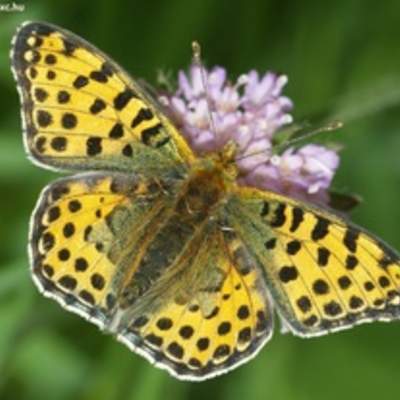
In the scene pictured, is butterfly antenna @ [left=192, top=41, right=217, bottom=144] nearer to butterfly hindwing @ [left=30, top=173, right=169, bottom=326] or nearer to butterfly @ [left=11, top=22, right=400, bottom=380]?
butterfly @ [left=11, top=22, right=400, bottom=380]

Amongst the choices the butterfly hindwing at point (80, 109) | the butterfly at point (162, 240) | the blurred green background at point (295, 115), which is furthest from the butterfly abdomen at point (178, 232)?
the blurred green background at point (295, 115)

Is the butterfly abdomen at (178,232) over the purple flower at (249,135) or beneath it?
beneath

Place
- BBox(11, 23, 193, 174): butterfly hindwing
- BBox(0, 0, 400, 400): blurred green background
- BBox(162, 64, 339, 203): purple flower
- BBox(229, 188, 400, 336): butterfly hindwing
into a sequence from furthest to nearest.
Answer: BBox(0, 0, 400, 400): blurred green background
BBox(162, 64, 339, 203): purple flower
BBox(11, 23, 193, 174): butterfly hindwing
BBox(229, 188, 400, 336): butterfly hindwing

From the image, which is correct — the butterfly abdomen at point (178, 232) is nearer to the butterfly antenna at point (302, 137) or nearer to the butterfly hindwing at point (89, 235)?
the butterfly hindwing at point (89, 235)

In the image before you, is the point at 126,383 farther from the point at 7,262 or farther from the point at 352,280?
the point at 352,280

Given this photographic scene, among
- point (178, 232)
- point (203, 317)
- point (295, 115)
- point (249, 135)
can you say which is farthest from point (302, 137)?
point (295, 115)

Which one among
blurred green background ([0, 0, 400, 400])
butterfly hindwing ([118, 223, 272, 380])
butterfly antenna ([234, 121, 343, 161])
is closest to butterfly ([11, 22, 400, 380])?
butterfly hindwing ([118, 223, 272, 380])

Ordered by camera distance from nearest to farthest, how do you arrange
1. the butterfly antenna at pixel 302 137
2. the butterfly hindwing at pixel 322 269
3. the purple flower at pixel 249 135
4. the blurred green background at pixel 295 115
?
the butterfly hindwing at pixel 322 269, the butterfly antenna at pixel 302 137, the purple flower at pixel 249 135, the blurred green background at pixel 295 115
